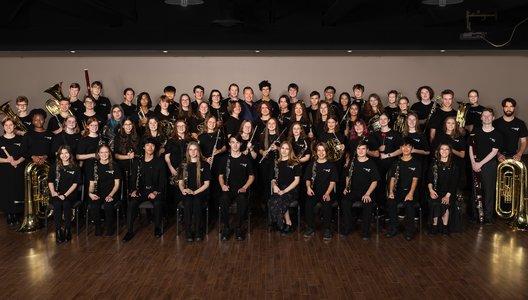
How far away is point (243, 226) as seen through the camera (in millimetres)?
7688

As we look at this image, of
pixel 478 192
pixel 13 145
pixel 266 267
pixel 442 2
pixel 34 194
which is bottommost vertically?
pixel 266 267

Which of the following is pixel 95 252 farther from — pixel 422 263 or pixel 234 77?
pixel 234 77

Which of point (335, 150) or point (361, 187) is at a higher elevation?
point (335, 150)

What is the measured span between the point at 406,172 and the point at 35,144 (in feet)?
15.6

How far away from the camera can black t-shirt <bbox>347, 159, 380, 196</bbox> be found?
285 inches

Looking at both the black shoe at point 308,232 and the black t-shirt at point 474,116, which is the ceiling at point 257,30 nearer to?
the black t-shirt at point 474,116

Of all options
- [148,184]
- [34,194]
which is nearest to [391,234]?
[148,184]

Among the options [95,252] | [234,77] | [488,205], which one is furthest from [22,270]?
[488,205]

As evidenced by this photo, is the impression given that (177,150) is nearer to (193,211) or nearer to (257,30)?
(193,211)

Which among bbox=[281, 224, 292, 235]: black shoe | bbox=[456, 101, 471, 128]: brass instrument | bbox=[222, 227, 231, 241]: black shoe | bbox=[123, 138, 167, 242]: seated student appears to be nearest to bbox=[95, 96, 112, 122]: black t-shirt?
bbox=[123, 138, 167, 242]: seated student

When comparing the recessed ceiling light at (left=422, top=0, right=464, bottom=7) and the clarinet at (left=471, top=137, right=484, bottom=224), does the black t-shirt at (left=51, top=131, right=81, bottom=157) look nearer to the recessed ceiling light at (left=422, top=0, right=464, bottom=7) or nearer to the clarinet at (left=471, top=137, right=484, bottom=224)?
the recessed ceiling light at (left=422, top=0, right=464, bottom=7)

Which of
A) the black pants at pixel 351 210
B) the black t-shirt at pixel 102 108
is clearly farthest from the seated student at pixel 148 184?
the black pants at pixel 351 210

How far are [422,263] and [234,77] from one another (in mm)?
4928

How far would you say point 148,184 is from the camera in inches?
293
